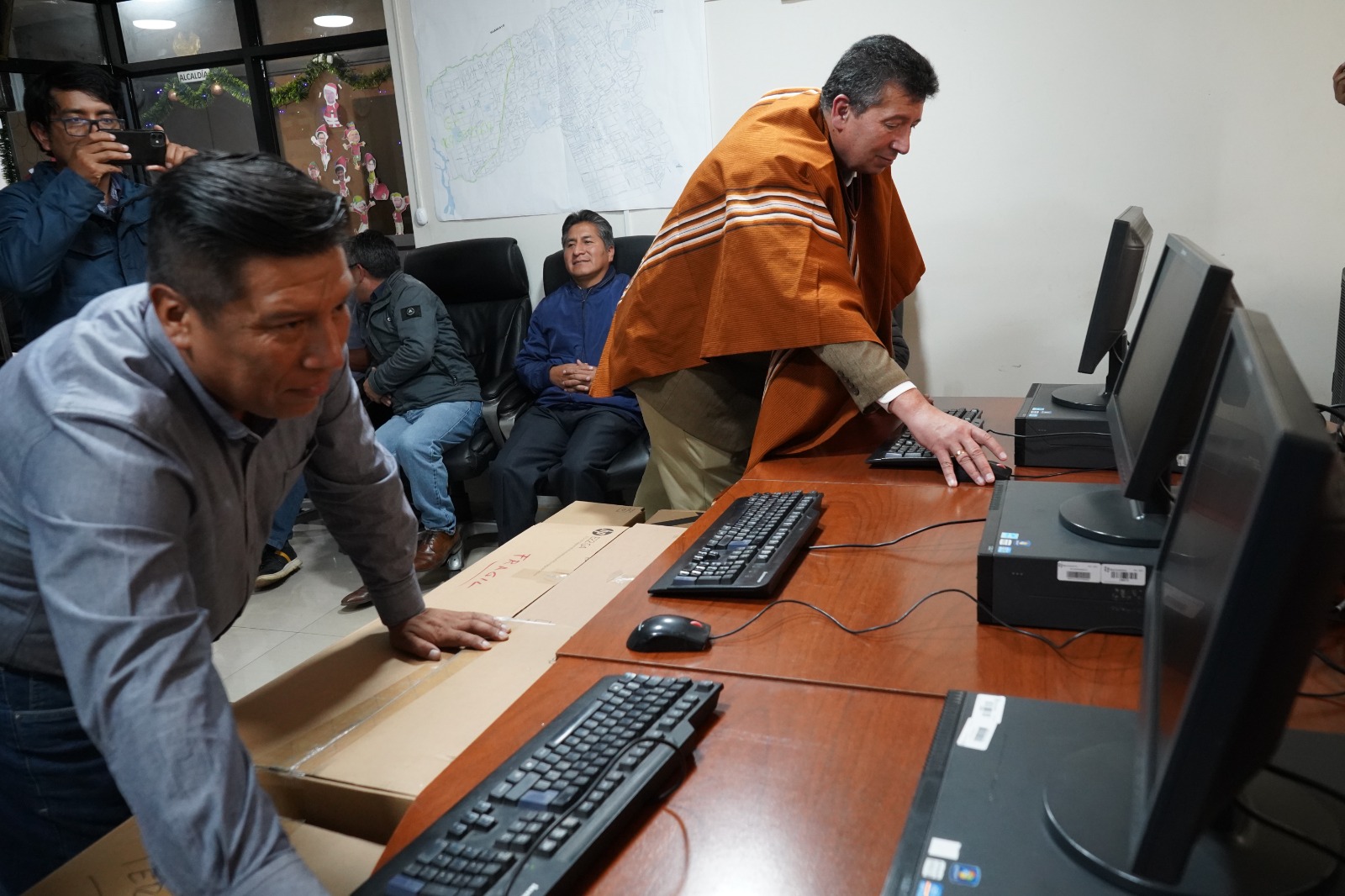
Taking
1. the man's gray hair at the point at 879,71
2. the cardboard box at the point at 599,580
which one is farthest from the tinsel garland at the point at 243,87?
the cardboard box at the point at 599,580

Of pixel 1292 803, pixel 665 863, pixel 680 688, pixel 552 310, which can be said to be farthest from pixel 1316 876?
pixel 552 310

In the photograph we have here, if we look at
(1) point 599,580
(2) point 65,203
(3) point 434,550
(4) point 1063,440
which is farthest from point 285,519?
(4) point 1063,440

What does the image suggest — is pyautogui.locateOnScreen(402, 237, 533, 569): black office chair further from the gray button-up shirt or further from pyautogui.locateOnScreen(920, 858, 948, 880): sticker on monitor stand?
pyautogui.locateOnScreen(920, 858, 948, 880): sticker on monitor stand

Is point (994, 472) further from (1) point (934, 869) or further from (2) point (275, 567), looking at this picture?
(2) point (275, 567)

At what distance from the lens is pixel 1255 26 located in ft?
8.93

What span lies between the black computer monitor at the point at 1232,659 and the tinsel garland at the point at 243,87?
438 centimetres

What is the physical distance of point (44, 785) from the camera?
1.13m

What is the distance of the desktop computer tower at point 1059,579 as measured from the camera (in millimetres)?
1079

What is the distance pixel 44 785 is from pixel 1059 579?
1236mm

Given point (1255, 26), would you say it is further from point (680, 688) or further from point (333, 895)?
point (333, 895)

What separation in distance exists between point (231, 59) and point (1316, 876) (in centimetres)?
520

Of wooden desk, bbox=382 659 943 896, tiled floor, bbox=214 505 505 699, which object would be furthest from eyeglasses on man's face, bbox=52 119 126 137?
wooden desk, bbox=382 659 943 896

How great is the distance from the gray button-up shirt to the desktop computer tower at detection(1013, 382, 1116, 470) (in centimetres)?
132

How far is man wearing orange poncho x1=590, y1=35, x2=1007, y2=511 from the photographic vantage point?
183cm
